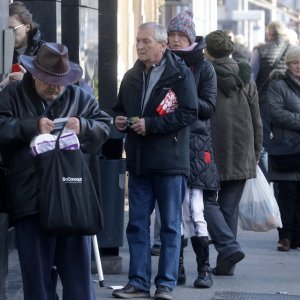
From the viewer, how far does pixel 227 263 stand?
29.5ft

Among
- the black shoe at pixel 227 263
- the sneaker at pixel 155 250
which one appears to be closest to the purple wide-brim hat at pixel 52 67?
the black shoe at pixel 227 263

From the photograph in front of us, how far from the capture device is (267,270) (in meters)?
9.50

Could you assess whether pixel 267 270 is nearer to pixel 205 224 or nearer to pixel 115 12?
pixel 205 224

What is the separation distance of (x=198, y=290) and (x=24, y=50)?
207 cm

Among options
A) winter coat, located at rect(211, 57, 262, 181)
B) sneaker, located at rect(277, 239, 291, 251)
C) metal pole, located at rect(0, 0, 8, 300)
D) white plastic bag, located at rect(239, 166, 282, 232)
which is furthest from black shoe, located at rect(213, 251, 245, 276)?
metal pole, located at rect(0, 0, 8, 300)

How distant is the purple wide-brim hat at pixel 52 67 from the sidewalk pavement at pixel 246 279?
4.98 ft

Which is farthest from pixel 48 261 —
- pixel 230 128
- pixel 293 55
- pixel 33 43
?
pixel 293 55

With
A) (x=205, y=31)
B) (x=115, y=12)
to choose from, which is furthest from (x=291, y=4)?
(x=115, y=12)

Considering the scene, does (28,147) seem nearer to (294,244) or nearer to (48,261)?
(48,261)

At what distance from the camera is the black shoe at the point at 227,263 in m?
8.91

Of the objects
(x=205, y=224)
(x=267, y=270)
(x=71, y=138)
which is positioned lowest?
(x=267, y=270)

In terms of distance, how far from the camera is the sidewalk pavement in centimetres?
808

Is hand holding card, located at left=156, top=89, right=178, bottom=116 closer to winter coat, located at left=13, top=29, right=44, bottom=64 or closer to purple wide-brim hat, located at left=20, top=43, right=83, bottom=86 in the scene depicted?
winter coat, located at left=13, top=29, right=44, bottom=64

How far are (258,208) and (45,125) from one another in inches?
171
